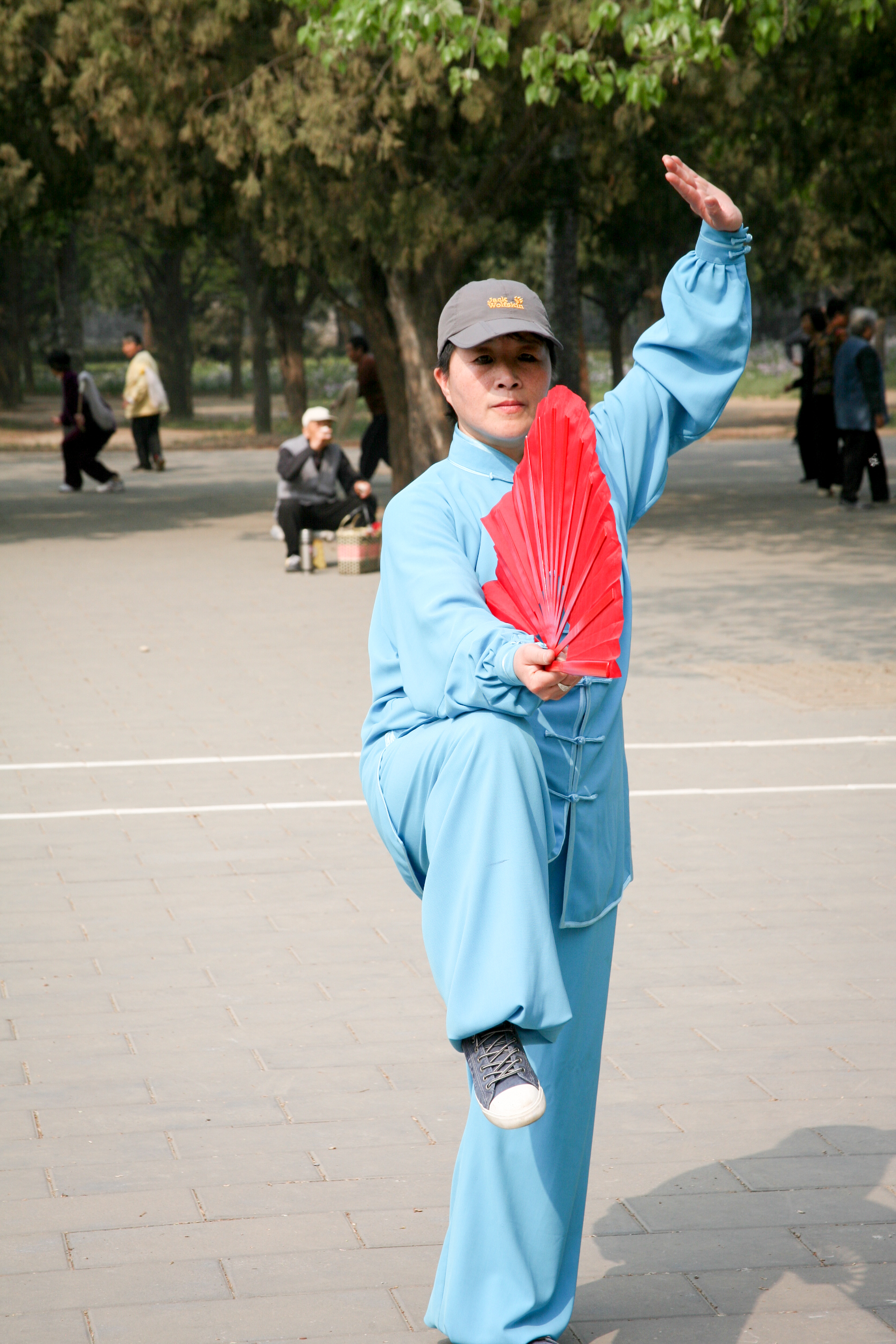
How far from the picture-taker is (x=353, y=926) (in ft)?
18.9

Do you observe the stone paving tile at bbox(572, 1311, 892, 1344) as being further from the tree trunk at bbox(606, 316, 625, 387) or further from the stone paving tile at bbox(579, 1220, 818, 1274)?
the tree trunk at bbox(606, 316, 625, 387)

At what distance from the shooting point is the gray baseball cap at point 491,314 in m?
2.94

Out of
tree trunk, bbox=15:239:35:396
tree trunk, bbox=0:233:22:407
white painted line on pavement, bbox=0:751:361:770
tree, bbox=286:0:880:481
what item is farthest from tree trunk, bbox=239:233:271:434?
white painted line on pavement, bbox=0:751:361:770

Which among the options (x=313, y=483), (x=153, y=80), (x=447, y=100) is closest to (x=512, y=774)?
(x=313, y=483)

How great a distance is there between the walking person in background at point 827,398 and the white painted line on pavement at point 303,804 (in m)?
12.2

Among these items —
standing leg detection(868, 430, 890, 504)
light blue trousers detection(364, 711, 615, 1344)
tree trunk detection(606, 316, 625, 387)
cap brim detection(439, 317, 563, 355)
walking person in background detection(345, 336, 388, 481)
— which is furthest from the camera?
tree trunk detection(606, 316, 625, 387)

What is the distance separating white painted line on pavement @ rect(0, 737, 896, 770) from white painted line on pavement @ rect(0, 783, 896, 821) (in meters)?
0.76

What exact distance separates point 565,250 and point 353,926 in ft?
→ 63.6

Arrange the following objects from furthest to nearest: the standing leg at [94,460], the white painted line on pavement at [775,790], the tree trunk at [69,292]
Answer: the tree trunk at [69,292] < the standing leg at [94,460] < the white painted line on pavement at [775,790]

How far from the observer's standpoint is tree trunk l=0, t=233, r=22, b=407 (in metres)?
48.6

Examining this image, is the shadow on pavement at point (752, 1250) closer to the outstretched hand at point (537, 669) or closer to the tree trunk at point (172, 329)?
the outstretched hand at point (537, 669)

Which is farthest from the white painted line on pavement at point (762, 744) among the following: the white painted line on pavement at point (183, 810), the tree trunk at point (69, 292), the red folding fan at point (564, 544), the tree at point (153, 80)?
the tree trunk at point (69, 292)

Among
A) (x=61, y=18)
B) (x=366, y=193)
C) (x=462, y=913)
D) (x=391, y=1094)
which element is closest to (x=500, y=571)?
(x=462, y=913)

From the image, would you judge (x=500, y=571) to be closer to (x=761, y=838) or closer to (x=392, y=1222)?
(x=392, y=1222)
